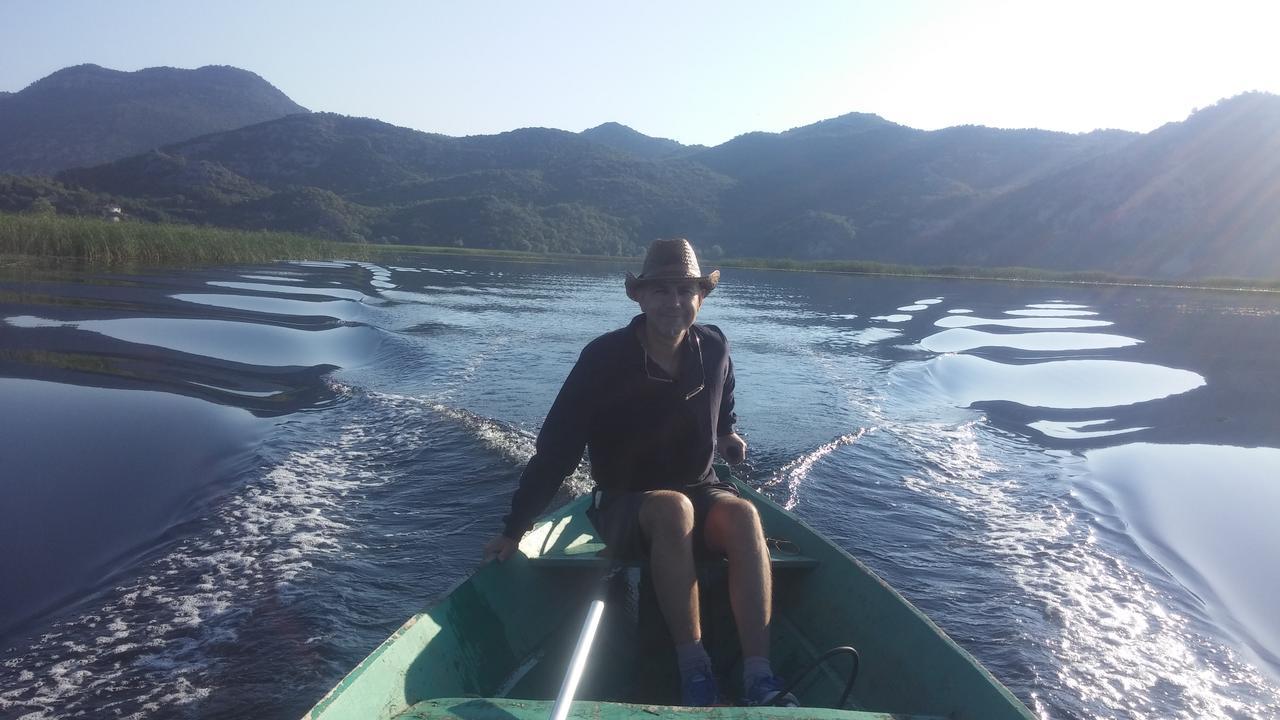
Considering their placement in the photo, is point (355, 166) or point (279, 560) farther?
point (355, 166)

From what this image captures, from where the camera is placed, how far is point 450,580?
5480mm

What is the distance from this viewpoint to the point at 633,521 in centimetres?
364

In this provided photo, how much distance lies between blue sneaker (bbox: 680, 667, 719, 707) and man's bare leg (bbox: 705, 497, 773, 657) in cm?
19

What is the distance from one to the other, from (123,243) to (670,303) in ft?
90.6

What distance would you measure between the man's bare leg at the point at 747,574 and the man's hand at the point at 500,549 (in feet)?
3.34

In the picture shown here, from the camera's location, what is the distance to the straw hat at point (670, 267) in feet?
12.0

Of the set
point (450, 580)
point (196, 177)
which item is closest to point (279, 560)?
point (450, 580)

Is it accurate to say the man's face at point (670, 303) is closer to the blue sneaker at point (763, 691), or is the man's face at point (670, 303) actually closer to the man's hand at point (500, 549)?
the man's hand at point (500, 549)

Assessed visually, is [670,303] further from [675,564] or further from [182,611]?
[182,611]

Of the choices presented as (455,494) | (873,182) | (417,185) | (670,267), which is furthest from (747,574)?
(417,185)

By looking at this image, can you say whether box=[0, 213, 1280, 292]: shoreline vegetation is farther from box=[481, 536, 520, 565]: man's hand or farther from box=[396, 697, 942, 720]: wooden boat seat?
box=[396, 697, 942, 720]: wooden boat seat

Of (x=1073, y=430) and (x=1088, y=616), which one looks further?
(x=1073, y=430)

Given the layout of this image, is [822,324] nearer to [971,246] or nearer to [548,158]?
[971,246]

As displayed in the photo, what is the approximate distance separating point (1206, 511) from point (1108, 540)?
153cm
